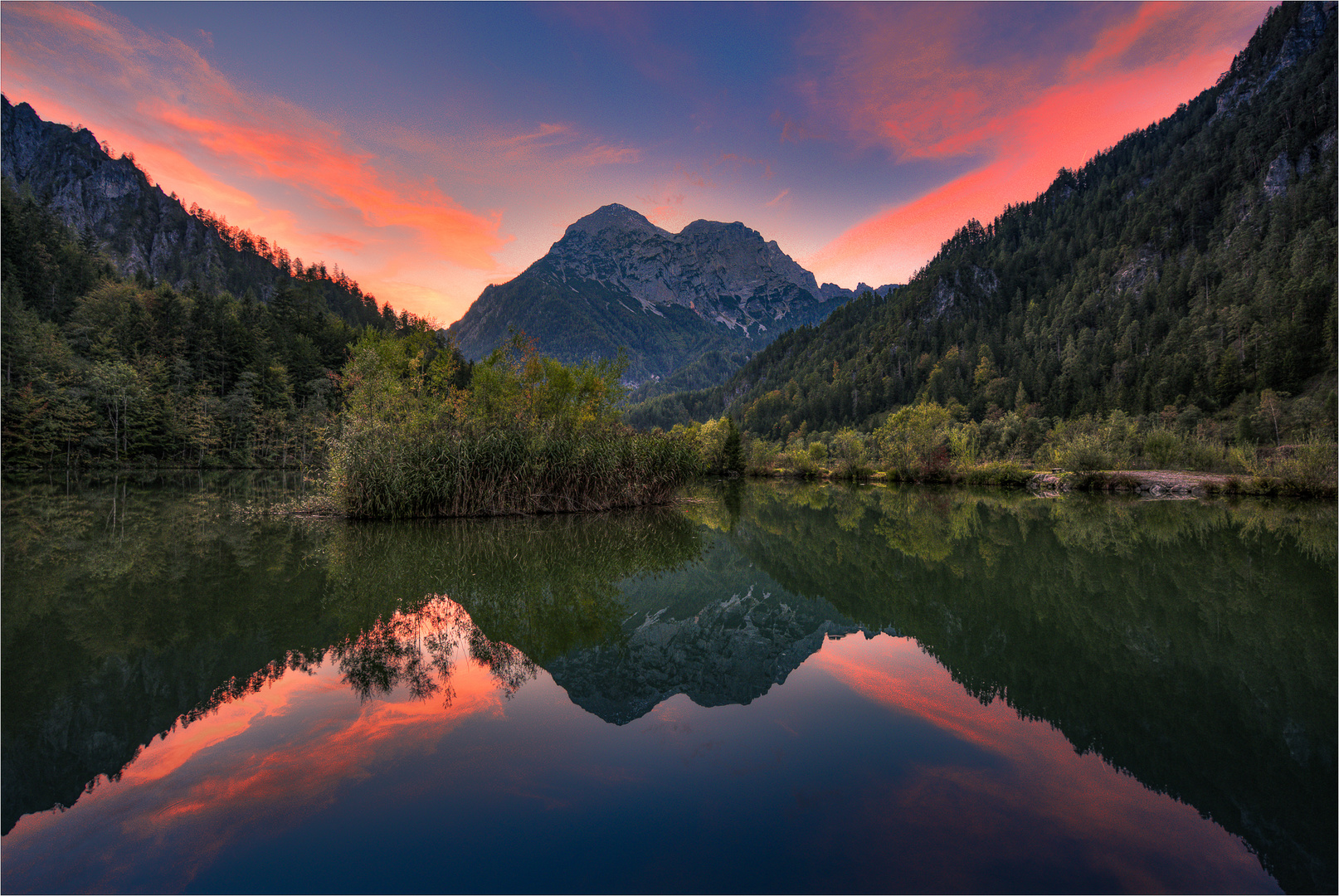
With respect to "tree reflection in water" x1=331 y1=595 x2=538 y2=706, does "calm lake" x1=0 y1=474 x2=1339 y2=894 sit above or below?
above

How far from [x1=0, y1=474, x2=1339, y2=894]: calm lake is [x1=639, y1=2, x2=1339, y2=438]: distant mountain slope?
6851cm

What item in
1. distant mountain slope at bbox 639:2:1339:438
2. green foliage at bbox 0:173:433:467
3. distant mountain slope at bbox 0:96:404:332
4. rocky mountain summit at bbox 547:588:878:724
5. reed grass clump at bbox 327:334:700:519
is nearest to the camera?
rocky mountain summit at bbox 547:588:878:724

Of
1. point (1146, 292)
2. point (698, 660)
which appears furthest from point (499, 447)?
point (1146, 292)

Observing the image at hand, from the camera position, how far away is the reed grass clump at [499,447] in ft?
60.1

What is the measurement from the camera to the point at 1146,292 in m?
96.0

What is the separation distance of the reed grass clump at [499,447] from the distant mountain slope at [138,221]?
135198 millimetres

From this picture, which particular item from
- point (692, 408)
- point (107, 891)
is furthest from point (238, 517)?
point (692, 408)

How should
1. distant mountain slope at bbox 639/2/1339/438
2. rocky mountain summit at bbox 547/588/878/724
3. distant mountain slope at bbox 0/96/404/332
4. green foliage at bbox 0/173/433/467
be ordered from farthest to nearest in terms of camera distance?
distant mountain slope at bbox 0/96/404/332 < distant mountain slope at bbox 639/2/1339/438 < green foliage at bbox 0/173/433/467 < rocky mountain summit at bbox 547/588/878/724

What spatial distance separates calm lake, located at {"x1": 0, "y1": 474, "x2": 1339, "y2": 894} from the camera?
10.9ft

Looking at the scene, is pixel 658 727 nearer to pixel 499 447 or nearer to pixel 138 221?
pixel 499 447

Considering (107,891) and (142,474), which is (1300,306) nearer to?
(107,891)

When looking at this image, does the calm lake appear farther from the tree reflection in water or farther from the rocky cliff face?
the rocky cliff face

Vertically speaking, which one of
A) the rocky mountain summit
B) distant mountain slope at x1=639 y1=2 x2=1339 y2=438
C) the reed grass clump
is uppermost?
distant mountain slope at x1=639 y1=2 x2=1339 y2=438

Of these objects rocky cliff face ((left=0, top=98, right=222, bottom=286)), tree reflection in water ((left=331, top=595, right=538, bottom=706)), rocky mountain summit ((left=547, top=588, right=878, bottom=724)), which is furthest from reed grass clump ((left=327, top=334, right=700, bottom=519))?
rocky cliff face ((left=0, top=98, right=222, bottom=286))
